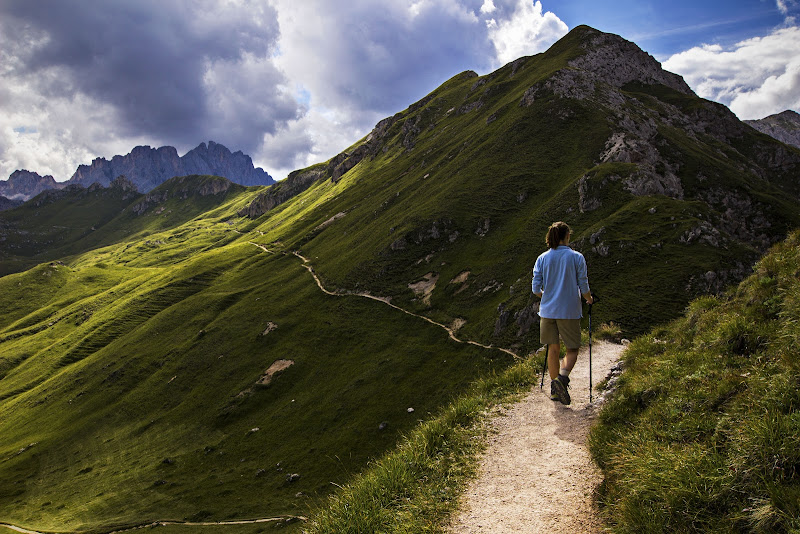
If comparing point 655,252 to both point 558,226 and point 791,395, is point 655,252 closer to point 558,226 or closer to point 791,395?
point 558,226

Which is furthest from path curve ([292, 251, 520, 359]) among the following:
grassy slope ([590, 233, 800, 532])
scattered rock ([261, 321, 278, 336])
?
grassy slope ([590, 233, 800, 532])

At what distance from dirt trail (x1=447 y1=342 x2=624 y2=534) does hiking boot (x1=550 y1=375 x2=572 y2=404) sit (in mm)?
247

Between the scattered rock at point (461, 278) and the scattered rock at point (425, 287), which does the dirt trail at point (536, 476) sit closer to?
the scattered rock at point (461, 278)

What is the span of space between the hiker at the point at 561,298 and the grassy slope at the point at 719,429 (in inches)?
74.3

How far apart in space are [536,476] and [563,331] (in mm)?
5325

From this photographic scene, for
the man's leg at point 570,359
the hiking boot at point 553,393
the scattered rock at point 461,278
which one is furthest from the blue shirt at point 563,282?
the scattered rock at point 461,278

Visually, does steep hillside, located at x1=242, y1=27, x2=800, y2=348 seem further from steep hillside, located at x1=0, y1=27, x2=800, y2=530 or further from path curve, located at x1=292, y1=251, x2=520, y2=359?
path curve, located at x1=292, y1=251, x2=520, y2=359

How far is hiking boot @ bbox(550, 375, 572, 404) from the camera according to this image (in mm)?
13355

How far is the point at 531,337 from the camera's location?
72.4 meters

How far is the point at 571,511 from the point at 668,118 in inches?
7526

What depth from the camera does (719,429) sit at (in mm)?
7375

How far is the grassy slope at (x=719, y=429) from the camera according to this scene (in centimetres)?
589

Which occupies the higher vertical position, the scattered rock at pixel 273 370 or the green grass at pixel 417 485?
the green grass at pixel 417 485

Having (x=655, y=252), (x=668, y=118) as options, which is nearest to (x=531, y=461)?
(x=655, y=252)
